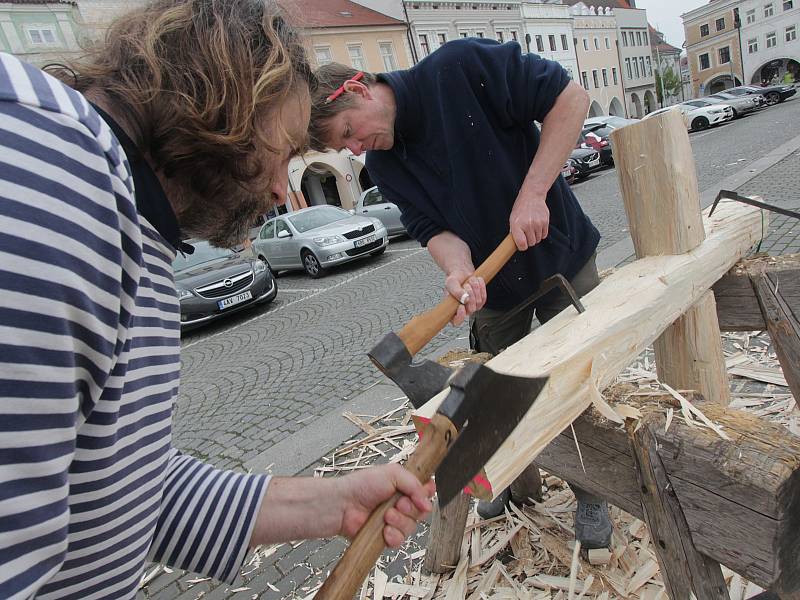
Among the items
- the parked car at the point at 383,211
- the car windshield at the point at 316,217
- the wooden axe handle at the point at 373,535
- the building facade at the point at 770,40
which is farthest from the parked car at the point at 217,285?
the building facade at the point at 770,40

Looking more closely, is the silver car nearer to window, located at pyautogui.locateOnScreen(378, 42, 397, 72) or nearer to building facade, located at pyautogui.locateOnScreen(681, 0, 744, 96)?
window, located at pyautogui.locateOnScreen(378, 42, 397, 72)

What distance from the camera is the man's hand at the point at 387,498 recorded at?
1.08 metres

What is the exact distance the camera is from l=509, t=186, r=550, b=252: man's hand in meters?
1.92

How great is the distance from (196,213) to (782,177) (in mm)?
9397

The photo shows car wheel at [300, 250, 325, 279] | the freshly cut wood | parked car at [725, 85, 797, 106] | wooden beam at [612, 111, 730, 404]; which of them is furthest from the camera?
parked car at [725, 85, 797, 106]

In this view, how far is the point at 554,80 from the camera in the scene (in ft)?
6.60

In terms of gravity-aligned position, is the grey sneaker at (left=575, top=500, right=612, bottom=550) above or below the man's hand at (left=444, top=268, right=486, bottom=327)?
below

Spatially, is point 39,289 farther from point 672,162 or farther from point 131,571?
point 672,162

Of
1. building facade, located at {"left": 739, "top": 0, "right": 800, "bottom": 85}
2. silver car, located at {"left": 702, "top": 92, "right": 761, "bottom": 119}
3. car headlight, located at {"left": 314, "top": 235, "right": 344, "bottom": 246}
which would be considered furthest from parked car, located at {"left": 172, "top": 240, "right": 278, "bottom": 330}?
building facade, located at {"left": 739, "top": 0, "right": 800, "bottom": 85}

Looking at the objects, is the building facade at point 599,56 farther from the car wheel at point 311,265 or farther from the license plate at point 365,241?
the car wheel at point 311,265

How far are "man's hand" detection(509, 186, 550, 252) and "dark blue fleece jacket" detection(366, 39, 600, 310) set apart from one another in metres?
0.20

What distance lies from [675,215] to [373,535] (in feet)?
5.14

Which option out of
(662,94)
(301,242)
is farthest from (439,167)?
(662,94)

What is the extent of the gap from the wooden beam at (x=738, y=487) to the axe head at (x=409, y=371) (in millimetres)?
525
